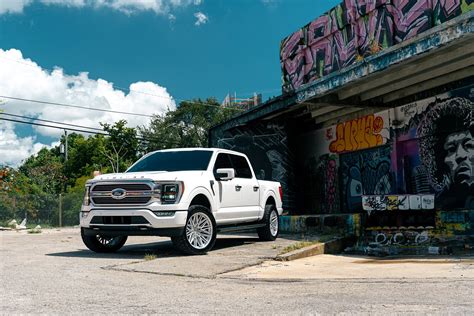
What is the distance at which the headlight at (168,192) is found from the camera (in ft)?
28.4

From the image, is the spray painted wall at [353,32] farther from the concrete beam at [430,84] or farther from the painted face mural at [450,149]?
the painted face mural at [450,149]

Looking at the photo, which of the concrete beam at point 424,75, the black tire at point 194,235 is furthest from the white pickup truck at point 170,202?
the concrete beam at point 424,75

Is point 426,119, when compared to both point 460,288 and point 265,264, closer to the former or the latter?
point 265,264

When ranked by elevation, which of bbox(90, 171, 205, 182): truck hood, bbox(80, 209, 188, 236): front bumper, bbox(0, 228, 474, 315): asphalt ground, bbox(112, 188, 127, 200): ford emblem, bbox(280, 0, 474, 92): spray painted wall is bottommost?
bbox(0, 228, 474, 315): asphalt ground

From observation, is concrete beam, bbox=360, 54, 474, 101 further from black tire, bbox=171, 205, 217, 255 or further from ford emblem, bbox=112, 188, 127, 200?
ford emblem, bbox=112, 188, 127, 200

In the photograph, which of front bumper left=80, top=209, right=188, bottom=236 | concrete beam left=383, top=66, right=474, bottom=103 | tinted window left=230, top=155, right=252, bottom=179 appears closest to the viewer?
front bumper left=80, top=209, right=188, bottom=236

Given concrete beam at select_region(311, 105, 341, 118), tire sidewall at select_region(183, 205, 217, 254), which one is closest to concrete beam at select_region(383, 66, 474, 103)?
concrete beam at select_region(311, 105, 341, 118)

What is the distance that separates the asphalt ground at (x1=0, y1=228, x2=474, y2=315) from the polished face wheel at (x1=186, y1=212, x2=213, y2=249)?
11.3 inches

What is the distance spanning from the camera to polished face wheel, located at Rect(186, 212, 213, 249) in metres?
8.94

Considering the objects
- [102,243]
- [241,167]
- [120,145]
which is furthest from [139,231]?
[120,145]

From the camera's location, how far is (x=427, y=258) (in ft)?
31.1

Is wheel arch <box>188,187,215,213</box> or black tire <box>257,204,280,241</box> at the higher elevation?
wheel arch <box>188,187,215,213</box>

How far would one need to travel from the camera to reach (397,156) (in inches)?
657

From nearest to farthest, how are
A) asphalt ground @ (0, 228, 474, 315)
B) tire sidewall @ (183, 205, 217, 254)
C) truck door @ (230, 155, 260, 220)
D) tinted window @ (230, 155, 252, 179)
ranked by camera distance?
asphalt ground @ (0, 228, 474, 315), tire sidewall @ (183, 205, 217, 254), truck door @ (230, 155, 260, 220), tinted window @ (230, 155, 252, 179)
